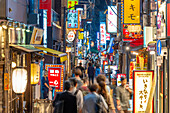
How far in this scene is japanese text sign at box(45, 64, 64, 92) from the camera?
18.1 m

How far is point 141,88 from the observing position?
42.0 ft

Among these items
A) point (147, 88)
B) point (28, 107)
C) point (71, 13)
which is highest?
point (71, 13)

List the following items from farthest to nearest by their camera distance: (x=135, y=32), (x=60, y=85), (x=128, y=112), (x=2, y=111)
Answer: (x=135, y=32) → (x=60, y=85) → (x=128, y=112) → (x=2, y=111)

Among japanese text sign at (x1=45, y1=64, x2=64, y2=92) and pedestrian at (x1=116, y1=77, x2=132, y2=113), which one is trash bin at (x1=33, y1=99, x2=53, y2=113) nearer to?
pedestrian at (x1=116, y1=77, x2=132, y2=113)

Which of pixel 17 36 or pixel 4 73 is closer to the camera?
pixel 4 73

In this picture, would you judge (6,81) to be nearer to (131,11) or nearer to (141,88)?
(141,88)

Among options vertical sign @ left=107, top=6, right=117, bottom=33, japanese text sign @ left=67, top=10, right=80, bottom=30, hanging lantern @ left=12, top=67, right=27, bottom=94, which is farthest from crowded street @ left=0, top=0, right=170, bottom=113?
vertical sign @ left=107, top=6, right=117, bottom=33


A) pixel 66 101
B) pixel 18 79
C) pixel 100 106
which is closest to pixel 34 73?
pixel 18 79

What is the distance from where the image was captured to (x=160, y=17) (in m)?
13.4

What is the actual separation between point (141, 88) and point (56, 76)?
6.54 metres

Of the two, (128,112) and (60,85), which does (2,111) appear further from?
(60,85)

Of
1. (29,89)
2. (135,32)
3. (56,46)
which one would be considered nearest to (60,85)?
(29,89)

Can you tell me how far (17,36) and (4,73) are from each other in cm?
244

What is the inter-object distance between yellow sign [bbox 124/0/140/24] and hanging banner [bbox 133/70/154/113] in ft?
32.6
